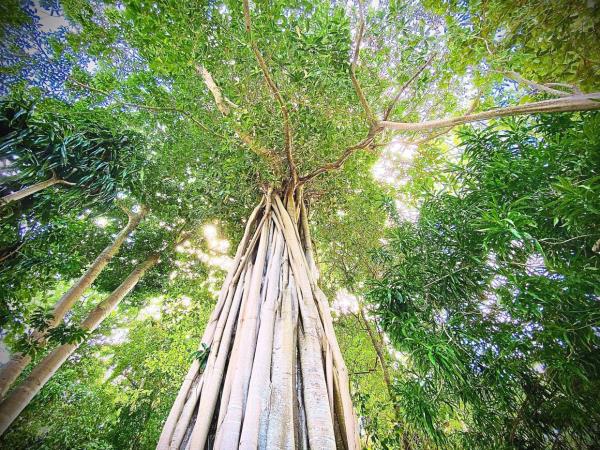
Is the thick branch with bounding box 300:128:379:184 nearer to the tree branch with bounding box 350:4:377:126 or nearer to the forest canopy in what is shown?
the forest canopy

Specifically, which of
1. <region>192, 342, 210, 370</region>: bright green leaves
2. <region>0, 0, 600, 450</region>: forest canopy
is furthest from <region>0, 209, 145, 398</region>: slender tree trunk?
<region>192, 342, 210, 370</region>: bright green leaves

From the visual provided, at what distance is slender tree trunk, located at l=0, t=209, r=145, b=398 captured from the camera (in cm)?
314

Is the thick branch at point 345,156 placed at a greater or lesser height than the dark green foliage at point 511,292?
greater

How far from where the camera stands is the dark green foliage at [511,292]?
1.51 m

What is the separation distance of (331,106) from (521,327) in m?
2.24

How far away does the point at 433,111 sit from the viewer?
2863 mm

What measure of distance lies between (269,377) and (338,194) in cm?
270

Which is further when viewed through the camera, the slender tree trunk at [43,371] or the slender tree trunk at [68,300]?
the slender tree trunk at [68,300]

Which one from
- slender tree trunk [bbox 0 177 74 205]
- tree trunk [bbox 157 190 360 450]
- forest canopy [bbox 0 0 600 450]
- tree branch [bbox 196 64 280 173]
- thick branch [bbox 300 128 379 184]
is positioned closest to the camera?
tree trunk [bbox 157 190 360 450]

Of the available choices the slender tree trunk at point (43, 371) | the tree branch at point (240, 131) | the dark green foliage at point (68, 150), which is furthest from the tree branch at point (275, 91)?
the slender tree trunk at point (43, 371)

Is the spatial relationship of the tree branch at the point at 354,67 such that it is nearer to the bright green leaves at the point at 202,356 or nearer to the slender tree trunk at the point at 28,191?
the bright green leaves at the point at 202,356

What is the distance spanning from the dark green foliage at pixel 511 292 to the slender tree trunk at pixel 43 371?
3.72 metres

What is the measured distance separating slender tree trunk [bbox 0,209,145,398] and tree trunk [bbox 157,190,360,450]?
7.13 feet

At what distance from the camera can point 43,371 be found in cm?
338
